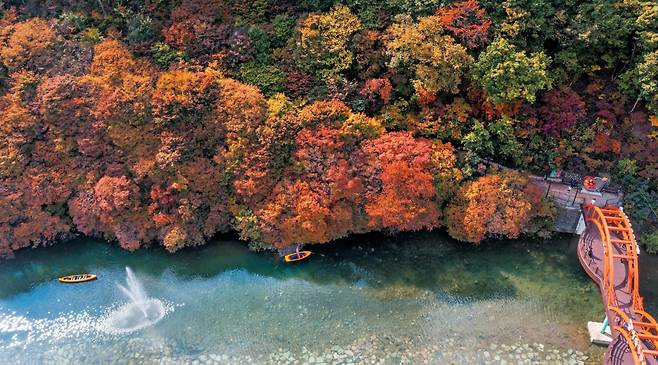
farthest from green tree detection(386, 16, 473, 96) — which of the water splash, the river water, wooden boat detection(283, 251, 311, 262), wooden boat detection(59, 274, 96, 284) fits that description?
wooden boat detection(59, 274, 96, 284)

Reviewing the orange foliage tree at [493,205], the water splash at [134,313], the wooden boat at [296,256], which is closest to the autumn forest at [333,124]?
the orange foliage tree at [493,205]

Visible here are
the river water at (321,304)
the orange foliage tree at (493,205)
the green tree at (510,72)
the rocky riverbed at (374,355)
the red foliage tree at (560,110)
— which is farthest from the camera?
the red foliage tree at (560,110)

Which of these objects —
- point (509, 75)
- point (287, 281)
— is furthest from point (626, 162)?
point (287, 281)

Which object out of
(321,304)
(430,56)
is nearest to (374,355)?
(321,304)

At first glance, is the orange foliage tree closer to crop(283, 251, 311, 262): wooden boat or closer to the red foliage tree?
the red foliage tree

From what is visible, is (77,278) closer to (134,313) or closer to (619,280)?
(134,313)

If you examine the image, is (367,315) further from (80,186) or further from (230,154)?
(80,186)

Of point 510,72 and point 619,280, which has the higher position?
point 510,72

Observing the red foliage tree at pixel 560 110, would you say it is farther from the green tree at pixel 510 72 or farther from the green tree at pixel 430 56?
the green tree at pixel 430 56
